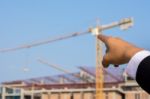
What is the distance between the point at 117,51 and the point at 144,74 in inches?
3.6

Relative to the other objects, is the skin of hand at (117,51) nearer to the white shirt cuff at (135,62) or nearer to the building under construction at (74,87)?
the white shirt cuff at (135,62)

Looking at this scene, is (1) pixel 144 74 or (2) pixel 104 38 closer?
(1) pixel 144 74

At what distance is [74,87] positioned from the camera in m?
46.8

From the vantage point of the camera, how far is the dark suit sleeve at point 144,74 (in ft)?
1.95

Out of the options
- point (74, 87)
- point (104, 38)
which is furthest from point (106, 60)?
point (74, 87)

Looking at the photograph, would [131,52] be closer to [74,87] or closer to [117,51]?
[117,51]

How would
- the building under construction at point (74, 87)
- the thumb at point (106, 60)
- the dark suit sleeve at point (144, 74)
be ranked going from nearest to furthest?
the dark suit sleeve at point (144, 74)
the thumb at point (106, 60)
the building under construction at point (74, 87)

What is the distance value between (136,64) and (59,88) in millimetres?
46890

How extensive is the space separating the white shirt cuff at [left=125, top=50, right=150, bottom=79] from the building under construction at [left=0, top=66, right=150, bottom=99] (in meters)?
38.3

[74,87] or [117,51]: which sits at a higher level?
[74,87]

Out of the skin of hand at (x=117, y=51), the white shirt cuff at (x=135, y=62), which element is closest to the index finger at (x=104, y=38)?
the skin of hand at (x=117, y=51)

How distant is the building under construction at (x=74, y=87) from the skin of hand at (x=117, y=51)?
3822cm

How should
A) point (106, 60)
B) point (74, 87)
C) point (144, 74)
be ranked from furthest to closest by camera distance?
point (74, 87) < point (106, 60) < point (144, 74)

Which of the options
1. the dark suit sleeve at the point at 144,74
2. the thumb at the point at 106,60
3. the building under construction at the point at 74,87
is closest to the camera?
the dark suit sleeve at the point at 144,74
